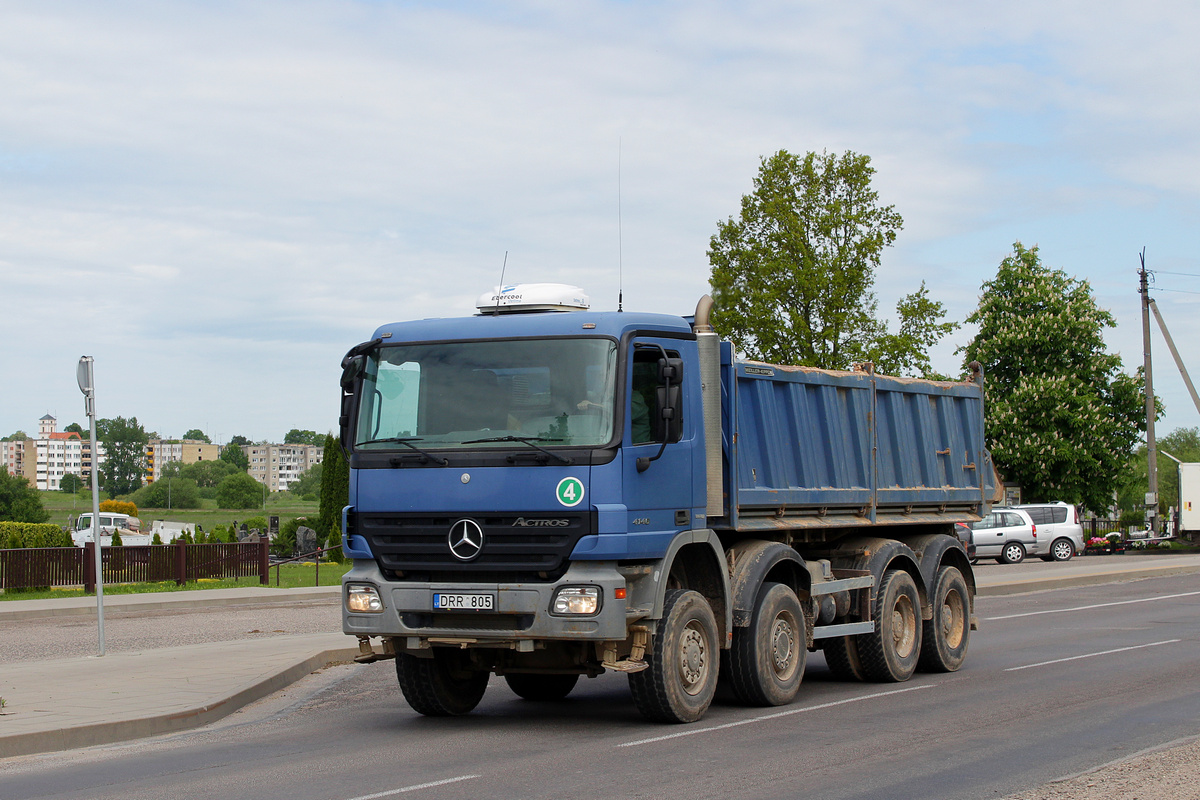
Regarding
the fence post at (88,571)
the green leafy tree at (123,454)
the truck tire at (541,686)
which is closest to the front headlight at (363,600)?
the truck tire at (541,686)

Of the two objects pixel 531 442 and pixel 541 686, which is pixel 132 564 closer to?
pixel 541 686

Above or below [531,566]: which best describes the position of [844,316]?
above

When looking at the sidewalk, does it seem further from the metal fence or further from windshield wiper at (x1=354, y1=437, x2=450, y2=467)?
the metal fence

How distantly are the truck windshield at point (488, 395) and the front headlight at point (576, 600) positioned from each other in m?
1.00

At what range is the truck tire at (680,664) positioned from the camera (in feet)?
30.4

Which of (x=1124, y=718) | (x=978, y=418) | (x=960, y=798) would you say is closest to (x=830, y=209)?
(x=978, y=418)

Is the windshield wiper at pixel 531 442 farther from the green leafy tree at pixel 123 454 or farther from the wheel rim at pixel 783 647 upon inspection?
the green leafy tree at pixel 123 454

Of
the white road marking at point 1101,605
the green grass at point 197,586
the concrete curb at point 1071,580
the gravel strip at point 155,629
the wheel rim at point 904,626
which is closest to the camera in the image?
the wheel rim at point 904,626

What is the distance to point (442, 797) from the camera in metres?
7.07

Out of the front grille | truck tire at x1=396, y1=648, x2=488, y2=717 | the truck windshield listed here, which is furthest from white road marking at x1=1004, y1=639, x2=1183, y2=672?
the truck windshield

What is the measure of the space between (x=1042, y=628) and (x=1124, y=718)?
861cm

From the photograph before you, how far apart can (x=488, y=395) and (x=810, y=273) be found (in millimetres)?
29618

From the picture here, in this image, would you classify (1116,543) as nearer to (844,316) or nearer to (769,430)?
(844,316)

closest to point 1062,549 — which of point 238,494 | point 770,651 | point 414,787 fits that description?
point 770,651
